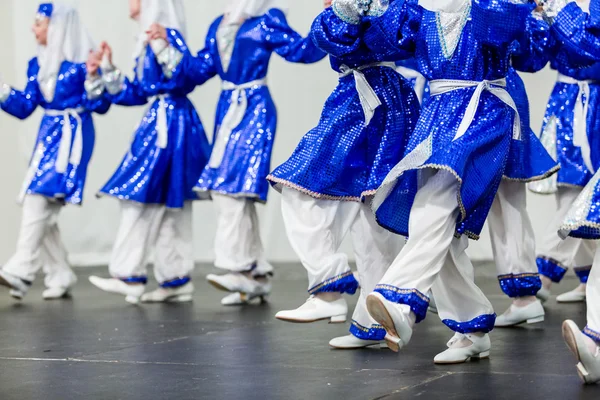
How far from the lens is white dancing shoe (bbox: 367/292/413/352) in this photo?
110 inches

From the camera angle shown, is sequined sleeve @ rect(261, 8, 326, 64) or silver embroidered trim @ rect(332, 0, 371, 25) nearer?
silver embroidered trim @ rect(332, 0, 371, 25)

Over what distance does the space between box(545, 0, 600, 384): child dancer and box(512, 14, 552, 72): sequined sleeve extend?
137 mm

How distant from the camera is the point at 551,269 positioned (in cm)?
484

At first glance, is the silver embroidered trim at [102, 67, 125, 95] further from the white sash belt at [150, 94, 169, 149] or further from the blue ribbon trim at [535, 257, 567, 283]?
the blue ribbon trim at [535, 257, 567, 283]

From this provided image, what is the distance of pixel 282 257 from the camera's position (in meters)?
7.58

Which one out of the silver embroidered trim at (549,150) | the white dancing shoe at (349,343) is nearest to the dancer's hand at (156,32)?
the silver embroidered trim at (549,150)

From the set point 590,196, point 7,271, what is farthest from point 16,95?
point 590,196

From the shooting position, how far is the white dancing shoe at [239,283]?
501cm

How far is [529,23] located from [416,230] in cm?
77

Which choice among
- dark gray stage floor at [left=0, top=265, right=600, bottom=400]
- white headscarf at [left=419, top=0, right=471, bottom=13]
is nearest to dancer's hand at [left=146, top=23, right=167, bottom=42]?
dark gray stage floor at [left=0, top=265, right=600, bottom=400]

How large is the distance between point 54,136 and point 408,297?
325 cm

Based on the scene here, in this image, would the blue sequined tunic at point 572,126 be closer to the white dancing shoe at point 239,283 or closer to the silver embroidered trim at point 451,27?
the white dancing shoe at point 239,283

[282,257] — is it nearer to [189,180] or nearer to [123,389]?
[189,180]

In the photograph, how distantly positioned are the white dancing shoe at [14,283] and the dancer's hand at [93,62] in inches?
44.7
